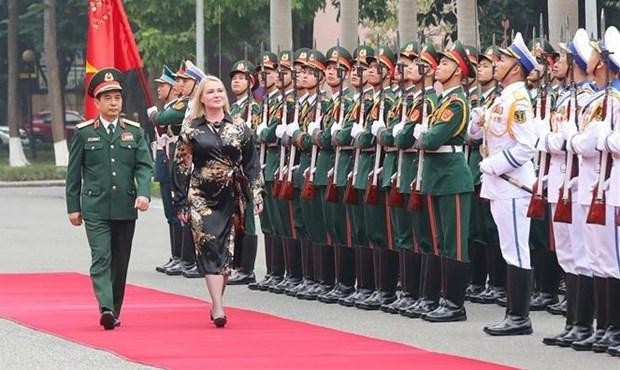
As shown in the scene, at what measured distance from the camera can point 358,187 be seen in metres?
15.8

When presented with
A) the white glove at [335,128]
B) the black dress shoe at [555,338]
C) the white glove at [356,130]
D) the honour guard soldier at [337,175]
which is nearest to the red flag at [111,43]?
the honour guard soldier at [337,175]

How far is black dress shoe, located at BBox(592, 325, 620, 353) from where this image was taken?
12.4 meters

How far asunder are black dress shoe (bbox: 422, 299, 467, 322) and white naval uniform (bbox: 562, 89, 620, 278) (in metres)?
2.23

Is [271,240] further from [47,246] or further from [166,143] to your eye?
[47,246]

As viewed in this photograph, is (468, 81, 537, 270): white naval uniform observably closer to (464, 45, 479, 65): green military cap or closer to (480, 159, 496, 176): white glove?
(480, 159, 496, 176): white glove

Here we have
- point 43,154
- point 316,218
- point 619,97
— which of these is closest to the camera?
point 619,97

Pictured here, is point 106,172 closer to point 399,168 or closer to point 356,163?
point 399,168

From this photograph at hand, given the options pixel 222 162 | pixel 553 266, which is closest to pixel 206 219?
pixel 222 162

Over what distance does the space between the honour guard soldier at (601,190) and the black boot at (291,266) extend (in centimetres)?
502

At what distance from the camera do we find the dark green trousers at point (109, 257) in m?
14.1

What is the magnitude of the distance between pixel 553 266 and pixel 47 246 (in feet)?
30.5

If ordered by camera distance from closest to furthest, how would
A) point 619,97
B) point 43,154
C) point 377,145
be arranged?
point 619,97 → point 377,145 → point 43,154

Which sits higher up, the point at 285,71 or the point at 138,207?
the point at 285,71

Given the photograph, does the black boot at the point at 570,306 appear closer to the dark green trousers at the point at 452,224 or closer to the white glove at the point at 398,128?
the dark green trousers at the point at 452,224
